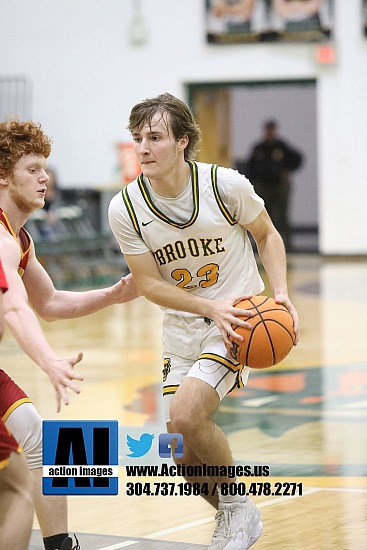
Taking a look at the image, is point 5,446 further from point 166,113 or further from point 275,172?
point 275,172

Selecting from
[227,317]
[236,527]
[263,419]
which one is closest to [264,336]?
[227,317]

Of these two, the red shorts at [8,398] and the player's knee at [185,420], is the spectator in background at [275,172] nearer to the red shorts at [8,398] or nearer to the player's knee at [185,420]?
the player's knee at [185,420]

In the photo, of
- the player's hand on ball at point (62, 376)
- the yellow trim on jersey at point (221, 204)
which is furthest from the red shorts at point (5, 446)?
the yellow trim on jersey at point (221, 204)

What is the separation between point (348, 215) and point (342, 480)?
1278 centimetres

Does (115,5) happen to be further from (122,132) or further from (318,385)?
(318,385)

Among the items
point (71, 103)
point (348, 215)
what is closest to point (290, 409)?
point (348, 215)

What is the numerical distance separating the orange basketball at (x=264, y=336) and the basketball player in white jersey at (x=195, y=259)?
0.19 feet

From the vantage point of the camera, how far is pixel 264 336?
13.8ft

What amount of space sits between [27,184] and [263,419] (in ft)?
10.6

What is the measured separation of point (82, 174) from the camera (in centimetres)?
1845

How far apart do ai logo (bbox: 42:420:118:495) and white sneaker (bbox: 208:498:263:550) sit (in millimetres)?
486

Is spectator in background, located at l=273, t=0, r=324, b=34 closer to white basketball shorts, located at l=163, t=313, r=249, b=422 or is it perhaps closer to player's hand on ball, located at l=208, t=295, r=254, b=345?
white basketball shorts, located at l=163, t=313, r=249, b=422

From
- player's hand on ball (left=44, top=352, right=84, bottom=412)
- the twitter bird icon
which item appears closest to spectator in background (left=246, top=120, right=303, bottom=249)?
the twitter bird icon

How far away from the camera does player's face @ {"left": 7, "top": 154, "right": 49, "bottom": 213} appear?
4.17 meters
